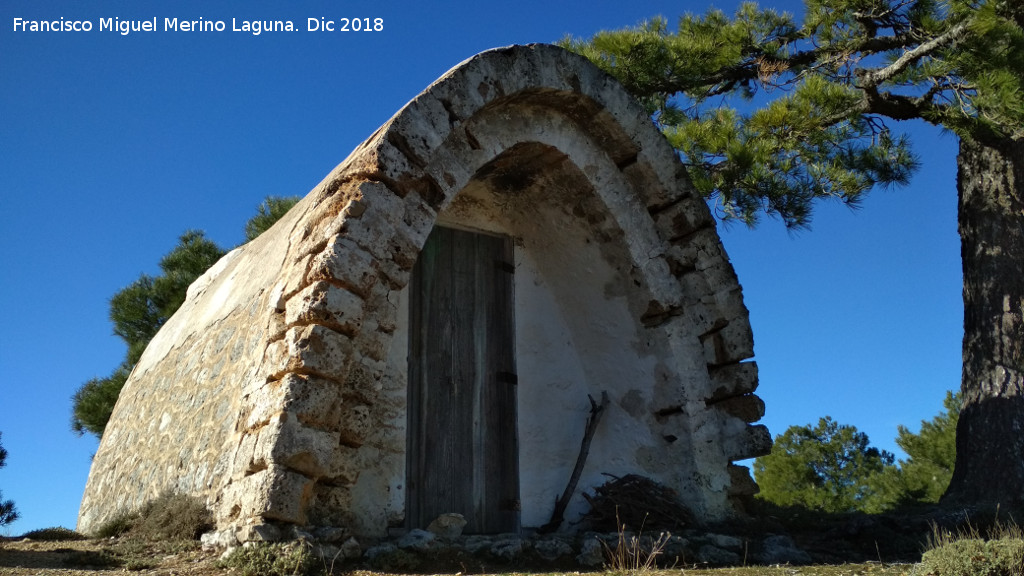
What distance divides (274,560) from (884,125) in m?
7.46

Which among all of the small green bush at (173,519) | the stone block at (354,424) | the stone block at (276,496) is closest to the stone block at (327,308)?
the stone block at (354,424)

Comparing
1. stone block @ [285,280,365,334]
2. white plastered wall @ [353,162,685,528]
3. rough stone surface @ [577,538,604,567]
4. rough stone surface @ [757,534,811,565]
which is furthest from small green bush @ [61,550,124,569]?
rough stone surface @ [757,534,811,565]

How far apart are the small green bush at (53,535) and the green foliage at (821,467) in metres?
11.7

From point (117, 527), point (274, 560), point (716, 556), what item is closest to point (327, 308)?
point (274, 560)

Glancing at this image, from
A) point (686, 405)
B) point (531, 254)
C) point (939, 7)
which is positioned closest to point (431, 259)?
point (531, 254)

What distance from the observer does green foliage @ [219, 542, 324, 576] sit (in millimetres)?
4078

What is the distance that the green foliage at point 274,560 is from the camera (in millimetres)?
4078

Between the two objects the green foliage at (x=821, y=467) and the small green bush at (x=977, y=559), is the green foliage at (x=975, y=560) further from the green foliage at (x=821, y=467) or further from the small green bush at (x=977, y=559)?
the green foliage at (x=821, y=467)

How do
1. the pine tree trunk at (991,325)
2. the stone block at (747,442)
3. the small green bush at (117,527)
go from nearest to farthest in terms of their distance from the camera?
the small green bush at (117,527)
the stone block at (747,442)
the pine tree trunk at (991,325)

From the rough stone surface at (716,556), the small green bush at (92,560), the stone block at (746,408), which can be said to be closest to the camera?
the small green bush at (92,560)

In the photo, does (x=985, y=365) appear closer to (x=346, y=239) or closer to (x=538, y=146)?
(x=538, y=146)

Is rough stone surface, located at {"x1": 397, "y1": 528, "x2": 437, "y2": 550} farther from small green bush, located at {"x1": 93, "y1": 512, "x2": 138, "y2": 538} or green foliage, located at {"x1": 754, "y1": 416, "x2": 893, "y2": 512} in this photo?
green foliage, located at {"x1": 754, "y1": 416, "x2": 893, "y2": 512}

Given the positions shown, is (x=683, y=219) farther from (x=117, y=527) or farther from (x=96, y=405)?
(x=96, y=405)

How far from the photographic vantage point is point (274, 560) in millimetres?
4117
